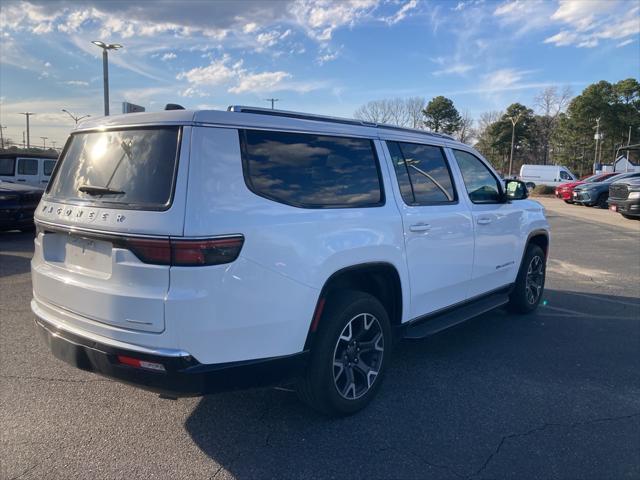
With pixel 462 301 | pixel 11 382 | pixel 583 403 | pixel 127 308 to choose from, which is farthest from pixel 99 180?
pixel 583 403

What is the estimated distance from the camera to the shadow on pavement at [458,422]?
285 centimetres

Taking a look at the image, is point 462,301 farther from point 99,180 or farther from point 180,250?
point 99,180

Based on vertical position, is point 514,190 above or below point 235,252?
above

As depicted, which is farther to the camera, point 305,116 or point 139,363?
point 305,116

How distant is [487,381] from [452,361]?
1.56 ft

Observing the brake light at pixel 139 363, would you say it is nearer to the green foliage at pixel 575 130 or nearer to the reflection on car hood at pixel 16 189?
the reflection on car hood at pixel 16 189

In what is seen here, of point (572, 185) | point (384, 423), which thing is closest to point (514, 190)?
point (384, 423)

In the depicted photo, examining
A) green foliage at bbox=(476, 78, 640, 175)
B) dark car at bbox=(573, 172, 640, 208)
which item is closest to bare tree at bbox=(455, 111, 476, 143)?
green foliage at bbox=(476, 78, 640, 175)

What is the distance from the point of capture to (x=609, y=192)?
18.3 meters

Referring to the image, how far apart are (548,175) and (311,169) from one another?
39.3m

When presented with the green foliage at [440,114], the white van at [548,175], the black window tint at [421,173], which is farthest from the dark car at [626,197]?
the green foliage at [440,114]

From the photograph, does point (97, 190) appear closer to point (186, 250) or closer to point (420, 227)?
point (186, 250)

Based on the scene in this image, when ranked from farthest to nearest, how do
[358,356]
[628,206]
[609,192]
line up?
[609,192] → [628,206] → [358,356]

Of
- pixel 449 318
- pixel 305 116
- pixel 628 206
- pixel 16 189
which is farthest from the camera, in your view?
pixel 628 206
